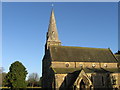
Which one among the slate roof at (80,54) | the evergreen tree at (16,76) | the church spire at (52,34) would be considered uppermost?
the church spire at (52,34)

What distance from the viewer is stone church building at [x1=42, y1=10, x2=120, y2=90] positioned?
43.3 m

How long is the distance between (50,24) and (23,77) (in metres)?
17.5

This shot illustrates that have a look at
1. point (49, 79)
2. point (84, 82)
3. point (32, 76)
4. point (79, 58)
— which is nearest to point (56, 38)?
point (79, 58)

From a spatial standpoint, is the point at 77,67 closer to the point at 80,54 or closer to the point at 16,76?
the point at 80,54

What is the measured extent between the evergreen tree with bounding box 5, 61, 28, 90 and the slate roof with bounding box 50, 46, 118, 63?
9.40 metres

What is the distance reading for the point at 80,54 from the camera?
51.3 m

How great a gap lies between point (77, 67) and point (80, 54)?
4.18 metres

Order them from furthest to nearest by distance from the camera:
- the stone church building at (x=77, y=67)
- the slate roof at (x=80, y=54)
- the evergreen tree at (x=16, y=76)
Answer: the slate roof at (x=80, y=54)
the evergreen tree at (x=16, y=76)
the stone church building at (x=77, y=67)

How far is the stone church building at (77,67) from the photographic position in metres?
43.3

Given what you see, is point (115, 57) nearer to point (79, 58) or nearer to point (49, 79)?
point (79, 58)

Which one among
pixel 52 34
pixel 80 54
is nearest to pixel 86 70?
pixel 80 54

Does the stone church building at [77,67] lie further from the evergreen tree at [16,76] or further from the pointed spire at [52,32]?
the evergreen tree at [16,76]

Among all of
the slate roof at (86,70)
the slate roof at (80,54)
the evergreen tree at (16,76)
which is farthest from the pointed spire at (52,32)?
the evergreen tree at (16,76)

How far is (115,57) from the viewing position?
176ft
